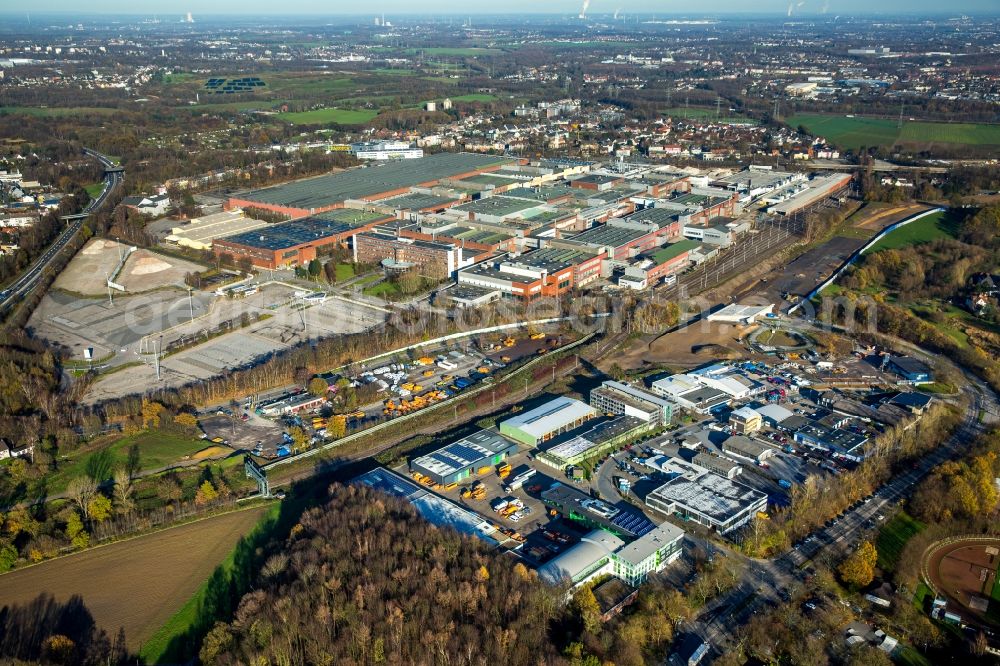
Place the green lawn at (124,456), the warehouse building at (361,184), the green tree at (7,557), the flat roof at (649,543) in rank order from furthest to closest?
the warehouse building at (361,184)
the green lawn at (124,456)
the green tree at (7,557)
the flat roof at (649,543)

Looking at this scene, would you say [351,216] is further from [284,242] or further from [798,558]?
[798,558]

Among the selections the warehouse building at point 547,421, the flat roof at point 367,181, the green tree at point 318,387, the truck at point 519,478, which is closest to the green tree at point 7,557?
the green tree at point 318,387

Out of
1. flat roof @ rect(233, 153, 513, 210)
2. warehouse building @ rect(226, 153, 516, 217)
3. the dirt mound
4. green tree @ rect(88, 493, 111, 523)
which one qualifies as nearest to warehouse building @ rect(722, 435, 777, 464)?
green tree @ rect(88, 493, 111, 523)

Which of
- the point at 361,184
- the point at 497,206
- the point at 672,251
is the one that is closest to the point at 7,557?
the point at 672,251

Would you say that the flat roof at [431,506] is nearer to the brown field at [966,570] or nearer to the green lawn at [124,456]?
the green lawn at [124,456]

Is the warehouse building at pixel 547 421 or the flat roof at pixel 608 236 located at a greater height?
the flat roof at pixel 608 236

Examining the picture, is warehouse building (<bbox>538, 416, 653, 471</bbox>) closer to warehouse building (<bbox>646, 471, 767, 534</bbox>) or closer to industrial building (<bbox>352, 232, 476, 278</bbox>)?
warehouse building (<bbox>646, 471, 767, 534</bbox>)

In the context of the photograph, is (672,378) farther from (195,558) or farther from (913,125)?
(913,125)
